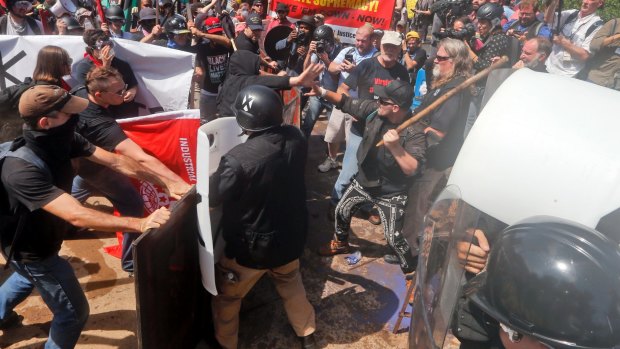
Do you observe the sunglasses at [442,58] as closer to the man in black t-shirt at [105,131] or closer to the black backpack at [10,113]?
the man in black t-shirt at [105,131]

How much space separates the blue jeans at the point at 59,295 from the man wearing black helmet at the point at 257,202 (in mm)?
888

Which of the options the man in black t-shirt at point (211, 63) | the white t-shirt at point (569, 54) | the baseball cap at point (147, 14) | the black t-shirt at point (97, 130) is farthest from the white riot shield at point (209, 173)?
the baseball cap at point (147, 14)

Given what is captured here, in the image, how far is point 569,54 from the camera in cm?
557

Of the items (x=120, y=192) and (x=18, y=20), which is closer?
(x=120, y=192)

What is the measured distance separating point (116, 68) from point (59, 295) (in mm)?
2621

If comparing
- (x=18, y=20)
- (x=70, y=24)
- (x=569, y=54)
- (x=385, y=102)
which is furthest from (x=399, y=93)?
(x=18, y=20)

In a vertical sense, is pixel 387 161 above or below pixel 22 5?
below

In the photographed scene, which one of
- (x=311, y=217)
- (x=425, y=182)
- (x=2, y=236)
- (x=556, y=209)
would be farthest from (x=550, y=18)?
(x=2, y=236)

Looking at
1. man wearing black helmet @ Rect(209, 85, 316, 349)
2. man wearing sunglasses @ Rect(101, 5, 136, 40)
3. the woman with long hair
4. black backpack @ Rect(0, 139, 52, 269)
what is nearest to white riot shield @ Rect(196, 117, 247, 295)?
man wearing black helmet @ Rect(209, 85, 316, 349)

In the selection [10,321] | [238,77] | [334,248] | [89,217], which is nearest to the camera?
[89,217]

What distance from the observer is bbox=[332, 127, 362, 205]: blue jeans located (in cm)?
479

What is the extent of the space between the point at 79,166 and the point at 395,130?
2.72 meters

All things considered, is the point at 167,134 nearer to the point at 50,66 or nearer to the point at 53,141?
the point at 53,141

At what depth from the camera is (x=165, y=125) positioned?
12.0ft
